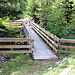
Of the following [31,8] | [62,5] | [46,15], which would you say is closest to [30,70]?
[62,5]

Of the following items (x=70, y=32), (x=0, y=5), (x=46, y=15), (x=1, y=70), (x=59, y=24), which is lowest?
(x=1, y=70)

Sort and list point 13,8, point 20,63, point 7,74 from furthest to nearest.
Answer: point 13,8, point 20,63, point 7,74

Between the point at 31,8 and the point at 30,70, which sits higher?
the point at 31,8

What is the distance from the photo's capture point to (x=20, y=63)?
458 centimetres

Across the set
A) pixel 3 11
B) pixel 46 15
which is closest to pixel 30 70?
pixel 3 11

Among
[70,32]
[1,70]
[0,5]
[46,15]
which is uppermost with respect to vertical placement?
[0,5]

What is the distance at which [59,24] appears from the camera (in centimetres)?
978

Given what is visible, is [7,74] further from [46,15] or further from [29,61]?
[46,15]

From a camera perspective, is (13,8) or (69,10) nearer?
(13,8)

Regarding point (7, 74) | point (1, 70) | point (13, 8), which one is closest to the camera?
point (7, 74)

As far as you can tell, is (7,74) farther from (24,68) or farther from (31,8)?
(31,8)

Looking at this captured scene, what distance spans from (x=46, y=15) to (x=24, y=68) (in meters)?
10.0

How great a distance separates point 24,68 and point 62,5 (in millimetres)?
7840

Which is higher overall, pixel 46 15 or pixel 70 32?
pixel 46 15
